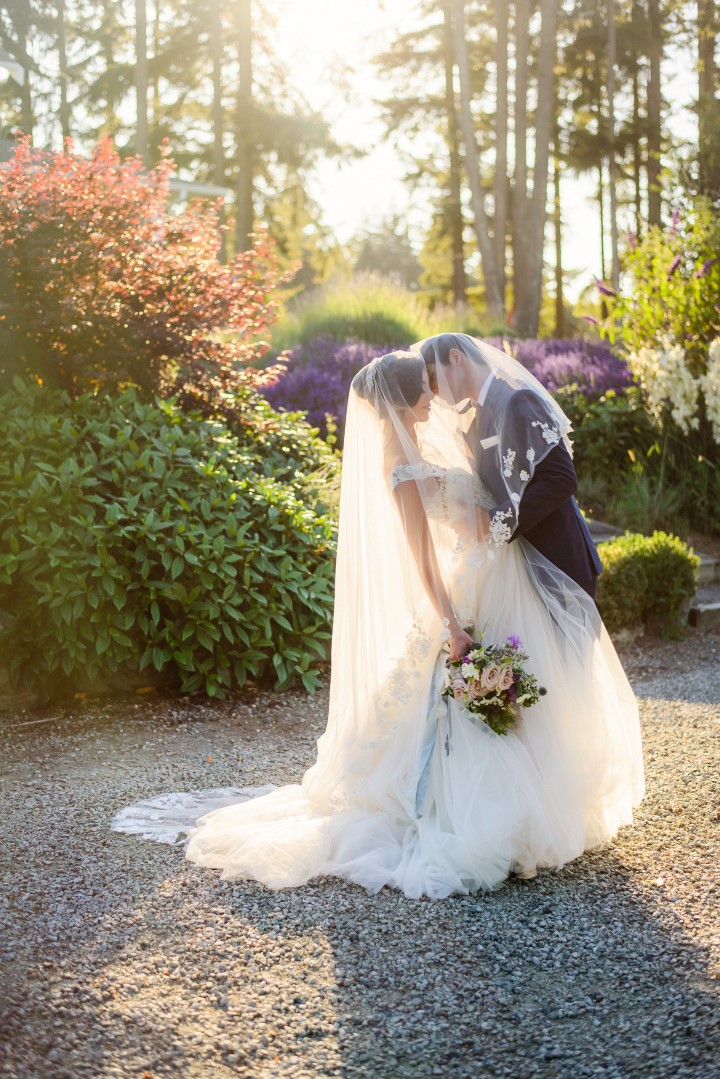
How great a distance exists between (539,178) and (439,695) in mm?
15404

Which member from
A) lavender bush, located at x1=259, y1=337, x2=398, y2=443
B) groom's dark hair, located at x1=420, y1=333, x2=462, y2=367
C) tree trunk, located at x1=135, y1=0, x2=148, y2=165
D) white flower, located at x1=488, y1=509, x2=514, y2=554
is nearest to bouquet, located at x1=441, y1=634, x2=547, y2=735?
white flower, located at x1=488, y1=509, x2=514, y2=554

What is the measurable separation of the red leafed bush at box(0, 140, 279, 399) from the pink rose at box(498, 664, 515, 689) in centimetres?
411

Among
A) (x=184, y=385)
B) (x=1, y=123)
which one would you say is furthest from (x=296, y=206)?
(x=184, y=385)

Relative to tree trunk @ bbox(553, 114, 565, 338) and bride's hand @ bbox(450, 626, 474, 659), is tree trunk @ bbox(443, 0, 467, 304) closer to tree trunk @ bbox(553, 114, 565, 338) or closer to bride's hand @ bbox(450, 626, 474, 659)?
tree trunk @ bbox(553, 114, 565, 338)

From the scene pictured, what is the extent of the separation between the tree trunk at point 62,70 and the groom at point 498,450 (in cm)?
2331

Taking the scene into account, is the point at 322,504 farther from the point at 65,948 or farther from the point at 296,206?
the point at 296,206

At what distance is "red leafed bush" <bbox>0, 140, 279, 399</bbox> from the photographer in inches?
253

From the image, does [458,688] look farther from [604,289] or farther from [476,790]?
[604,289]

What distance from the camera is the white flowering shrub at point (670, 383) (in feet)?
29.9

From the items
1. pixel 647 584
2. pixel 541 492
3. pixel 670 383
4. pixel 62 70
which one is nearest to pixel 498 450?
pixel 541 492

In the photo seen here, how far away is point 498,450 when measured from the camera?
369cm

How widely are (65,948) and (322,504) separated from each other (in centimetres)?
415

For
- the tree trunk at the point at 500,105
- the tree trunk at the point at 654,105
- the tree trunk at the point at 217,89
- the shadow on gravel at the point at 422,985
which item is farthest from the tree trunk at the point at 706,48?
the shadow on gravel at the point at 422,985

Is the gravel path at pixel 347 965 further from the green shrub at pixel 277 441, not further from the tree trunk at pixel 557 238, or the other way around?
the tree trunk at pixel 557 238
